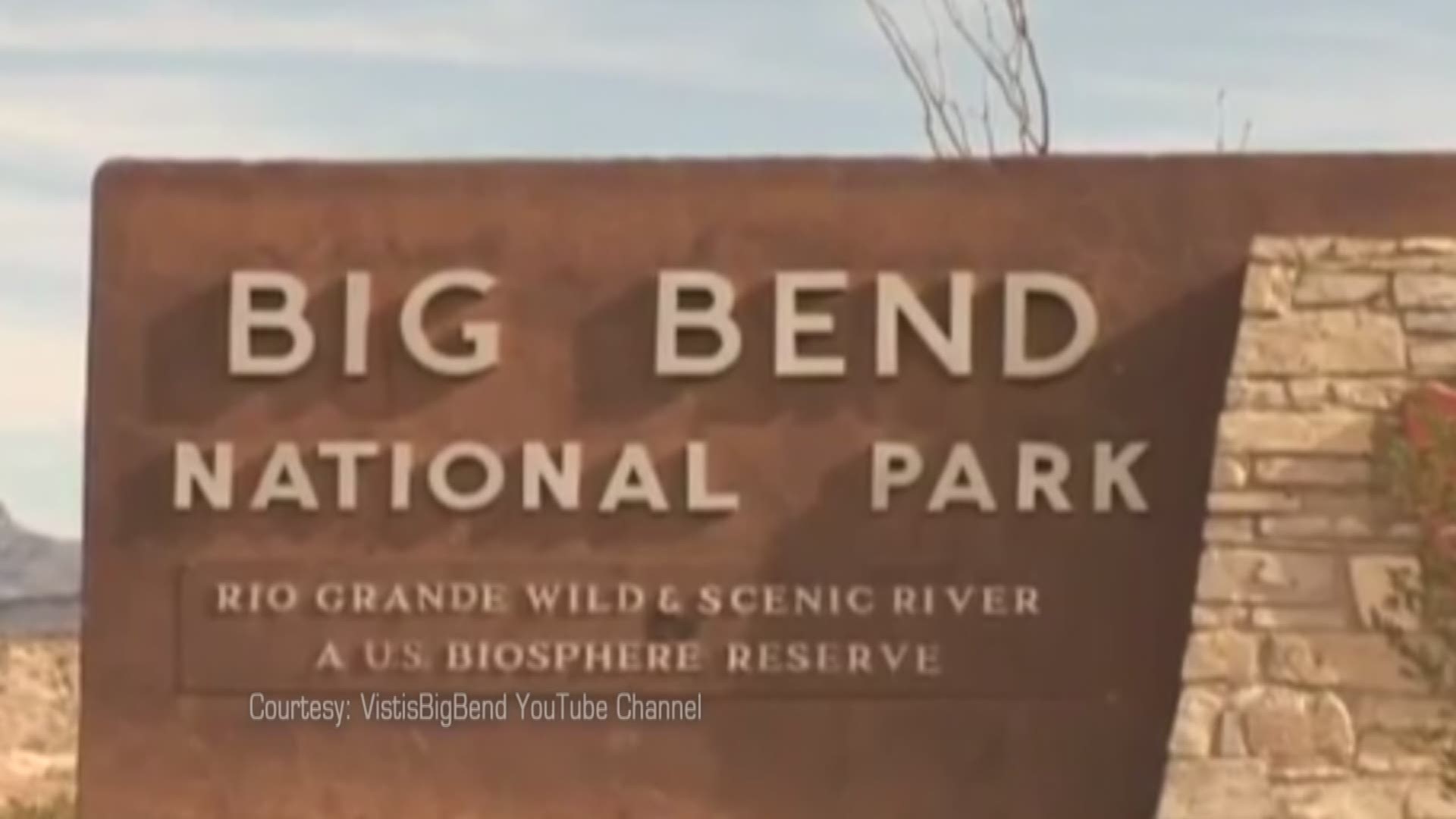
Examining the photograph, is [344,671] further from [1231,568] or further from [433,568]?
[1231,568]

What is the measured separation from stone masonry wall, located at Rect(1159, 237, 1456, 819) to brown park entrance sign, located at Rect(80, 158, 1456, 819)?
1.48ft

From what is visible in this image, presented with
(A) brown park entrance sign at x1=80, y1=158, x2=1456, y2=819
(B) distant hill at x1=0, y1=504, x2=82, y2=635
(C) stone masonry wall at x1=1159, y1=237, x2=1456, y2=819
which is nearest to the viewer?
(C) stone masonry wall at x1=1159, y1=237, x2=1456, y2=819

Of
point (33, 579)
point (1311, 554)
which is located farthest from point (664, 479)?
point (33, 579)

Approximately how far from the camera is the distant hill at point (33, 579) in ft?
151

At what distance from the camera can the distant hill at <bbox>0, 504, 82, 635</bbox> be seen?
4591 centimetres

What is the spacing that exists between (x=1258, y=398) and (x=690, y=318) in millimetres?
2230

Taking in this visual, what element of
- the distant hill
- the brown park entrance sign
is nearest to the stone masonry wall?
the brown park entrance sign

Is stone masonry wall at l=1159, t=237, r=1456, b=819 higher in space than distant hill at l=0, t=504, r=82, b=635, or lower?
higher

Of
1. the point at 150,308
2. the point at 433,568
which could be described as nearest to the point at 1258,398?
the point at 433,568

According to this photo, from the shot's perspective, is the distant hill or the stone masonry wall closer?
the stone masonry wall

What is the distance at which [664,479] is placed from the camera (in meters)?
11.4

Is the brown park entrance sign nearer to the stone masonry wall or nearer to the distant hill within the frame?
the stone masonry wall

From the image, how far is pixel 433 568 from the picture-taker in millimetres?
11430

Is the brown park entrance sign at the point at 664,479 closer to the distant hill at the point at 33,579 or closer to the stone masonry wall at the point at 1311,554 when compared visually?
the stone masonry wall at the point at 1311,554
